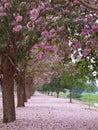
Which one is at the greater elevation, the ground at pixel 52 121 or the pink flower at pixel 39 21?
the pink flower at pixel 39 21

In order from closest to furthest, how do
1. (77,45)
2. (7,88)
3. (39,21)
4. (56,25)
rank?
(77,45), (56,25), (39,21), (7,88)

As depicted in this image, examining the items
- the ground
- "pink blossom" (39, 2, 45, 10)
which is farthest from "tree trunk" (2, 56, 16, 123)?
"pink blossom" (39, 2, 45, 10)

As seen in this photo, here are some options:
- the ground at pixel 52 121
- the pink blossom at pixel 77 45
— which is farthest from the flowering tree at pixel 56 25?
the ground at pixel 52 121

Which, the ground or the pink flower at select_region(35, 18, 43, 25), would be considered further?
the ground

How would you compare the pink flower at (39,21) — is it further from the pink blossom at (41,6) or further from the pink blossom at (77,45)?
the pink blossom at (77,45)

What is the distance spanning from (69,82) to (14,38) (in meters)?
28.4

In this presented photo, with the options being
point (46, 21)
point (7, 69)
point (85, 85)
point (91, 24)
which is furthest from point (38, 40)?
point (85, 85)

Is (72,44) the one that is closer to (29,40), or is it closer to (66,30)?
(66,30)

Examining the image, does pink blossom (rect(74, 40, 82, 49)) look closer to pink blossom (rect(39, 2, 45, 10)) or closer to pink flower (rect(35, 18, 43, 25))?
pink flower (rect(35, 18, 43, 25))

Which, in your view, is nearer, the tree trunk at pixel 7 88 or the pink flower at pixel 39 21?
the pink flower at pixel 39 21

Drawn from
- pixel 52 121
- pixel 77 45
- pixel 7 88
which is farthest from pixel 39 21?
pixel 52 121

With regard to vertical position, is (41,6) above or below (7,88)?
above

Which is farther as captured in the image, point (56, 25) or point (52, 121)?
point (52, 121)

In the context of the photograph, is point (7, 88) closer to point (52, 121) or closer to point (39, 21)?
point (52, 121)
